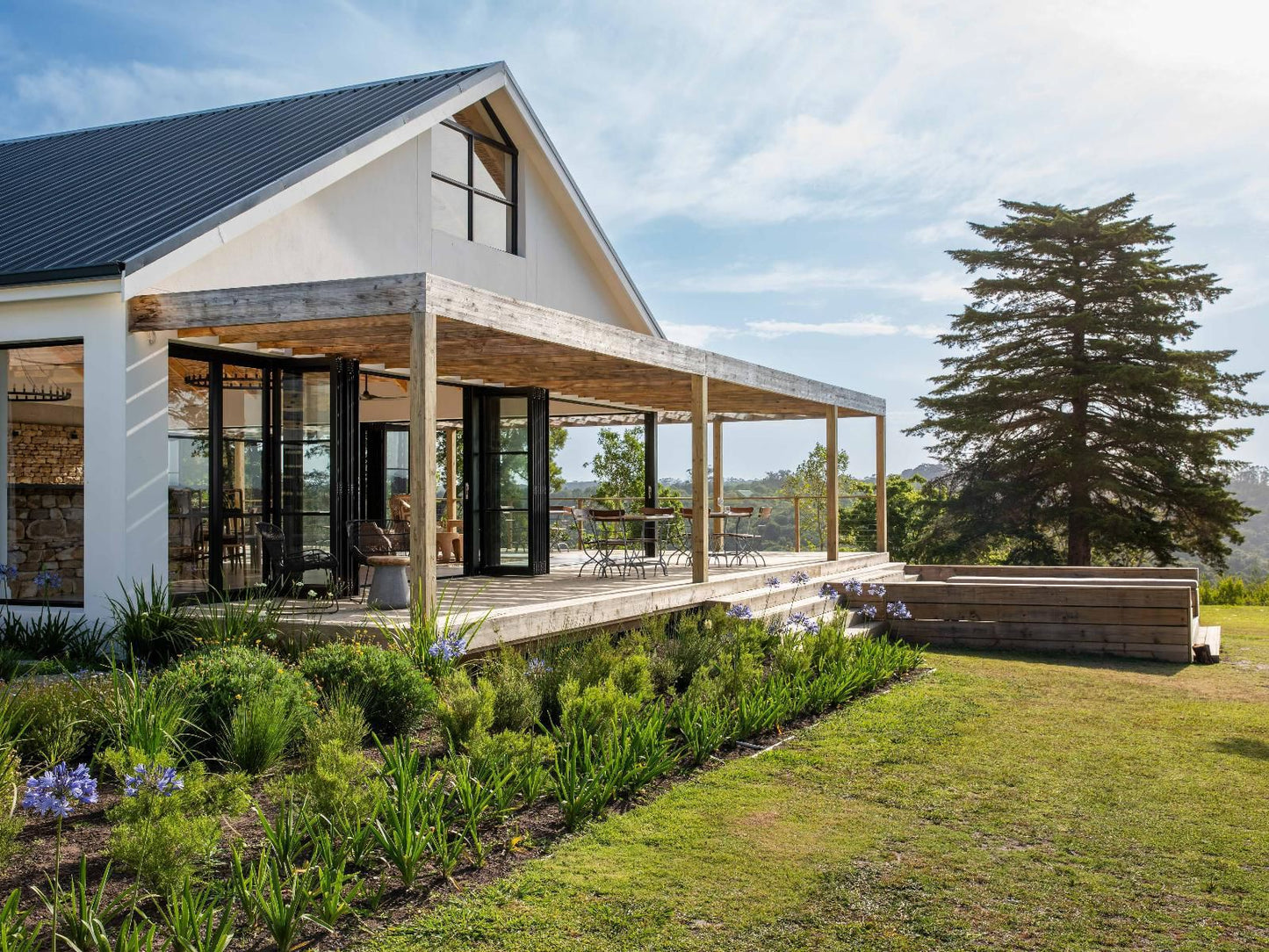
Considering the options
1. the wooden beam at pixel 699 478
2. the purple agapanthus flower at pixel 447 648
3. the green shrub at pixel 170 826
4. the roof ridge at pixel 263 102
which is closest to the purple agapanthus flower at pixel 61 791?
the green shrub at pixel 170 826

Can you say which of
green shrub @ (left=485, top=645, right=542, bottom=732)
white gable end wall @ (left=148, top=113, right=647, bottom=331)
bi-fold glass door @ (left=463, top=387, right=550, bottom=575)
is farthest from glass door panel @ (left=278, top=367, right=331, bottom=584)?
green shrub @ (left=485, top=645, right=542, bottom=732)

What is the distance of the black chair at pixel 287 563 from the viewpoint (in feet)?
27.9

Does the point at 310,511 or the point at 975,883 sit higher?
the point at 310,511

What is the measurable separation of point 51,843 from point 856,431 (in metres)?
13.1

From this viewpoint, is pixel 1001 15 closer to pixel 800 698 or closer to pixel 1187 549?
pixel 800 698

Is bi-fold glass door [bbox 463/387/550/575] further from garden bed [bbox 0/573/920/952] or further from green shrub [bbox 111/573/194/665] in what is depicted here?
green shrub [bbox 111/573/194/665]

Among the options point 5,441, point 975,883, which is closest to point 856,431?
point 5,441

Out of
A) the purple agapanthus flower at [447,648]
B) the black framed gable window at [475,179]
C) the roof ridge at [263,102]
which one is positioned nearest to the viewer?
the purple agapanthus flower at [447,648]

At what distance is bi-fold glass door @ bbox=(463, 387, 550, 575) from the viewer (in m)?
11.7

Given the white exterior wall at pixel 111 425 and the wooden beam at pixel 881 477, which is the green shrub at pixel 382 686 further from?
the wooden beam at pixel 881 477

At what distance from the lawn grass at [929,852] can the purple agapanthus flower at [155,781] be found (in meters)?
1.00

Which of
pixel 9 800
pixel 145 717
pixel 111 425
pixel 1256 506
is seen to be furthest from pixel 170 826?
pixel 1256 506

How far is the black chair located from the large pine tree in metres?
16.7

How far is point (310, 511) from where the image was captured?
30.0ft
